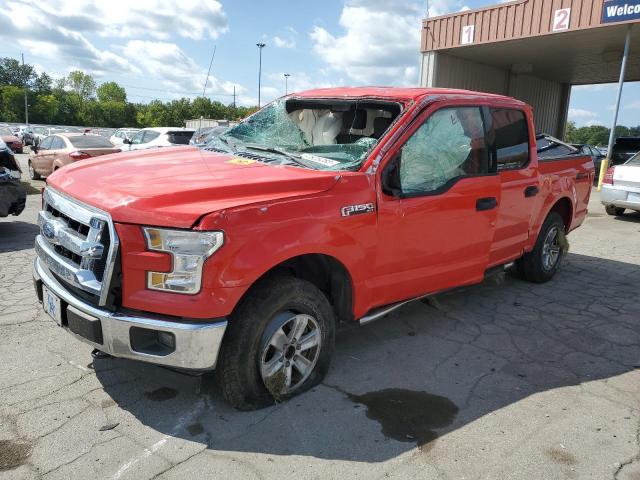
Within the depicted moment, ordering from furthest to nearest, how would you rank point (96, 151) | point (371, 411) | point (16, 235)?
1. point (96, 151)
2. point (16, 235)
3. point (371, 411)

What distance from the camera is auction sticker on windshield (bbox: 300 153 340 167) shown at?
11.2ft

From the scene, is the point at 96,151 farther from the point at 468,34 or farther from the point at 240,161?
the point at 468,34

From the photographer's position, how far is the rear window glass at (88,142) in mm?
12984

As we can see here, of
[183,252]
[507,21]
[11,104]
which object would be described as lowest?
[183,252]

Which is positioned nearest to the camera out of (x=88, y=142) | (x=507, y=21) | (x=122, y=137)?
(x=88, y=142)

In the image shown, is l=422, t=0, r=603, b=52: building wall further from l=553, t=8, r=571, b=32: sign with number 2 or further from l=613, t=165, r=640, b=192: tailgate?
l=613, t=165, r=640, b=192: tailgate

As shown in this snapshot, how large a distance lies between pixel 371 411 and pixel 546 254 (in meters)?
3.64

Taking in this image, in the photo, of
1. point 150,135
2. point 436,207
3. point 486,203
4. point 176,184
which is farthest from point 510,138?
point 150,135

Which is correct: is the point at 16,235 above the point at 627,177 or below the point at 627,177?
below

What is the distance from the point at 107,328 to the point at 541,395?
8.89 feet

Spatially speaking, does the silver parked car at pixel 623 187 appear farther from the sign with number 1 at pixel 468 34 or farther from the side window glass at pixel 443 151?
the sign with number 1 at pixel 468 34

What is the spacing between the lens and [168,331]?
254cm

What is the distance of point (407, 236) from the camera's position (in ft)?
11.5

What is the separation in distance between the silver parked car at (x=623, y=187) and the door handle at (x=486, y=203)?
7.19 m
